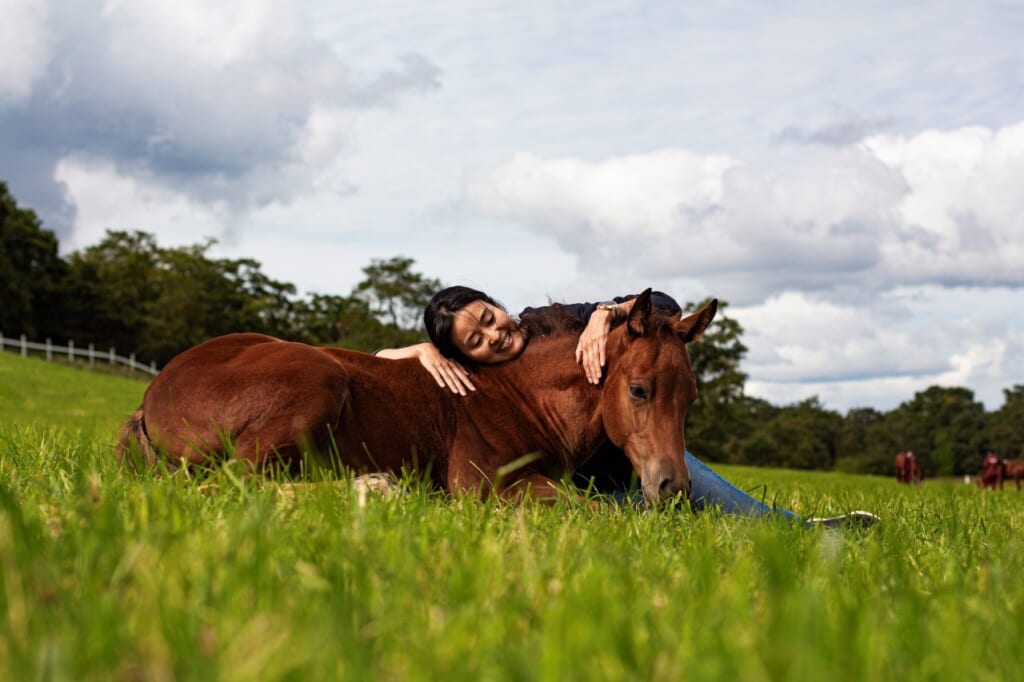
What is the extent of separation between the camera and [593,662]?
6.53 feet

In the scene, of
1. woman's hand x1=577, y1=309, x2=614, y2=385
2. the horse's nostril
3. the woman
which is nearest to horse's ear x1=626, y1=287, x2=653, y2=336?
woman's hand x1=577, y1=309, x2=614, y2=385

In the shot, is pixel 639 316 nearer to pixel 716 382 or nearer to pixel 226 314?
pixel 716 382

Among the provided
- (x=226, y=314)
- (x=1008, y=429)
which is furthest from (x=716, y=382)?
(x=1008, y=429)

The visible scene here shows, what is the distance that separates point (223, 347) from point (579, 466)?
2.59 metres

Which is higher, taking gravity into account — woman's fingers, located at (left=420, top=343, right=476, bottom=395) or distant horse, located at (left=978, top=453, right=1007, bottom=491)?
woman's fingers, located at (left=420, top=343, right=476, bottom=395)

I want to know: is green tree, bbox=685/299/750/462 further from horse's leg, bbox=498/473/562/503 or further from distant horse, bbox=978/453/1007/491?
horse's leg, bbox=498/473/562/503

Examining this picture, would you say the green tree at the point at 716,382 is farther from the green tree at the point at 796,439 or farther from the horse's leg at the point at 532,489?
the horse's leg at the point at 532,489

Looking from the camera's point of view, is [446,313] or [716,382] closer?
[446,313]

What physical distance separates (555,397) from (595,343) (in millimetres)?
559

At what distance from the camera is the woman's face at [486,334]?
6633 millimetres

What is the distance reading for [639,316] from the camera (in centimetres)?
586

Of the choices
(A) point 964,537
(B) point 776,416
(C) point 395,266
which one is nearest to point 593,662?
(A) point 964,537

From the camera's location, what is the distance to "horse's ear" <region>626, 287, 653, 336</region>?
578 centimetres

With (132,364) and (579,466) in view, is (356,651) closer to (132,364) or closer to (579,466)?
(579,466)
